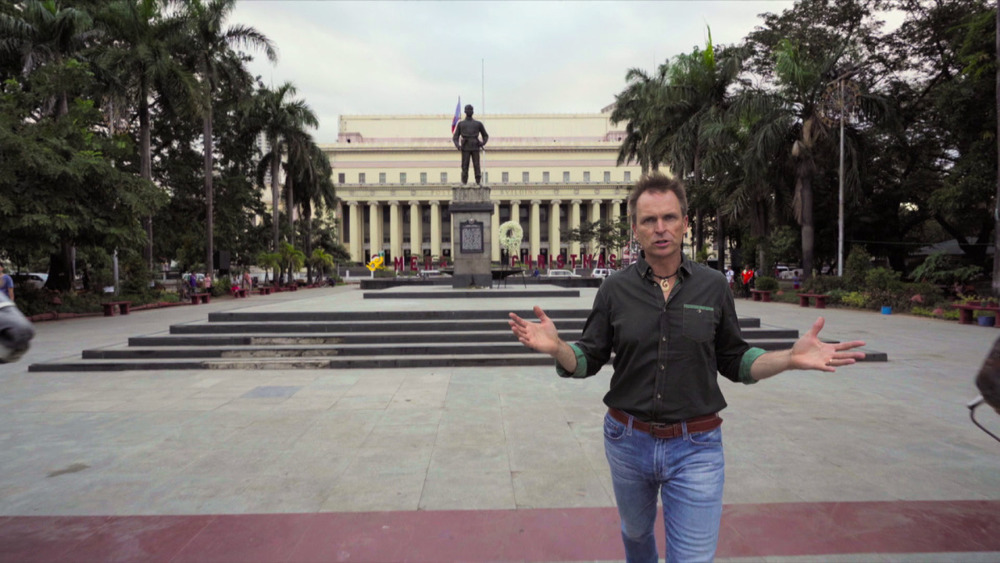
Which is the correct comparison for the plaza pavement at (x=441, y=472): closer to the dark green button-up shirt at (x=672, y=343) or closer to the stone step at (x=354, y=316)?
the dark green button-up shirt at (x=672, y=343)

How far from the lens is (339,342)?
11102mm

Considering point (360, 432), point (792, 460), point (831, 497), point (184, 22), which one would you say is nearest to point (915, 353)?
point (792, 460)

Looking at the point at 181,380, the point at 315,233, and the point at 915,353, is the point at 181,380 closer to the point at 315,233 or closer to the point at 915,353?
the point at 915,353

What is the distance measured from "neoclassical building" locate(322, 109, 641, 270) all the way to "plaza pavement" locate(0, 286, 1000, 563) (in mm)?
73019

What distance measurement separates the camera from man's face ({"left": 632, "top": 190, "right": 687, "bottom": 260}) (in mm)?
2312

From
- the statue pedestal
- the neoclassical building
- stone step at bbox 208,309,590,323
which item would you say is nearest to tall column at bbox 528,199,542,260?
the neoclassical building

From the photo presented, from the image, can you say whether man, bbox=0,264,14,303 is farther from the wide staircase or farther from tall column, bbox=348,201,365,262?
tall column, bbox=348,201,365,262

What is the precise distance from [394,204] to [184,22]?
2282 inches

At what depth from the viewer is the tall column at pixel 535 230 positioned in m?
82.8

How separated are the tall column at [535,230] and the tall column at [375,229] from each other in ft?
73.5

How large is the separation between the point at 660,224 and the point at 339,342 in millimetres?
9637

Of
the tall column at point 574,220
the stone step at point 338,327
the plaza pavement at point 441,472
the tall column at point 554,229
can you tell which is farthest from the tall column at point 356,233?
the plaza pavement at point 441,472

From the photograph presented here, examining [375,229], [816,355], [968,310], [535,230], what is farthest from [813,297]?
[375,229]

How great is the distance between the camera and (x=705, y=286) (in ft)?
7.74
